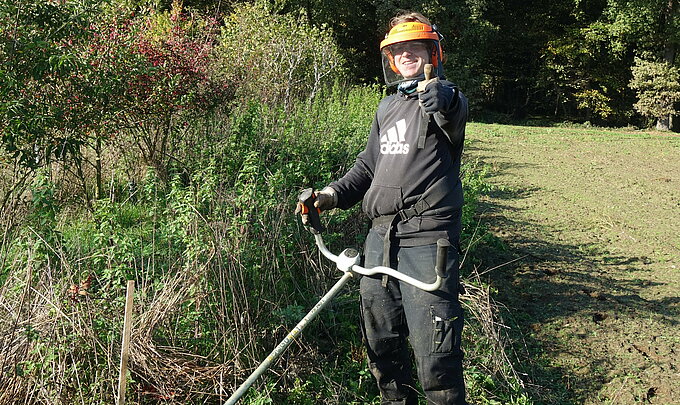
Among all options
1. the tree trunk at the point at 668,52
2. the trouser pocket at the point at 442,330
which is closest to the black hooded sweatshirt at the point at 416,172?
the trouser pocket at the point at 442,330

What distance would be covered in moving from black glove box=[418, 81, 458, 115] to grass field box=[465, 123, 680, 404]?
2299 millimetres

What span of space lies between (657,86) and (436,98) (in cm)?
2419

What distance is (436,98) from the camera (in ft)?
8.52

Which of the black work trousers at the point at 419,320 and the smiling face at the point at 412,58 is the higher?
the smiling face at the point at 412,58

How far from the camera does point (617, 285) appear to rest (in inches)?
230

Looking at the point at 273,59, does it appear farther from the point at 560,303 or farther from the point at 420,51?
the point at 420,51

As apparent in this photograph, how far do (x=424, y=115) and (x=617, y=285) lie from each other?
12.8 ft

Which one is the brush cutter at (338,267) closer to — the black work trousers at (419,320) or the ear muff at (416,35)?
the black work trousers at (419,320)

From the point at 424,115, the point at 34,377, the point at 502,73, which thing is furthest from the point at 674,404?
the point at 502,73

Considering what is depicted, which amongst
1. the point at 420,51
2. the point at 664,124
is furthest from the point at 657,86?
the point at 420,51

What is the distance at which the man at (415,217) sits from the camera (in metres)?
2.84

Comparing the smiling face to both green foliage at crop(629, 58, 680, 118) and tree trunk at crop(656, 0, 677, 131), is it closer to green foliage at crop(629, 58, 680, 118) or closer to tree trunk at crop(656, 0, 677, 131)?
green foliage at crop(629, 58, 680, 118)

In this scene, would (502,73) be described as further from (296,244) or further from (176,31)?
(296,244)

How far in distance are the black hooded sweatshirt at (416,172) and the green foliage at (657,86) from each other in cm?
2354
